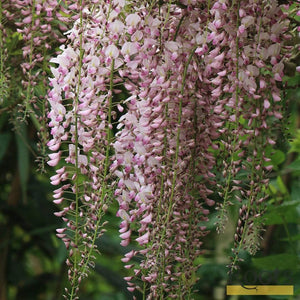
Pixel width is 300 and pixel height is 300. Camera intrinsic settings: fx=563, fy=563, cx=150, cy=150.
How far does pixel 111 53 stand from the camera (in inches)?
28.1

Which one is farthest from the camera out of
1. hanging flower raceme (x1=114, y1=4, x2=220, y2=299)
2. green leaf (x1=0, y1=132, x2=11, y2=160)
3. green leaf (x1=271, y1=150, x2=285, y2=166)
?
green leaf (x1=0, y1=132, x2=11, y2=160)

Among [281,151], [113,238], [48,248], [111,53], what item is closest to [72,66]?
[111,53]

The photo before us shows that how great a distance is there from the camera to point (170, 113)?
721mm

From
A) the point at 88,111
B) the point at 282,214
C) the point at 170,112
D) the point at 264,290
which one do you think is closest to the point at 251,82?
the point at 170,112

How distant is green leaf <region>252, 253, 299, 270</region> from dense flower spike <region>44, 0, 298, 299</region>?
0.33 meters

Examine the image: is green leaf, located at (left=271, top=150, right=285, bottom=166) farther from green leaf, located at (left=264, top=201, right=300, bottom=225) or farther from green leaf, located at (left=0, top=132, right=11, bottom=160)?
green leaf, located at (left=0, top=132, right=11, bottom=160)

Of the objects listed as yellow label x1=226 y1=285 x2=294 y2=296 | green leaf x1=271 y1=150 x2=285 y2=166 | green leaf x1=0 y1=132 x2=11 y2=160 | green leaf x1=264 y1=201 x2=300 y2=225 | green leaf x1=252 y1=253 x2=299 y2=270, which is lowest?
yellow label x1=226 y1=285 x2=294 y2=296

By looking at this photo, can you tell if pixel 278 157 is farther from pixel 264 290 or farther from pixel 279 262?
pixel 264 290

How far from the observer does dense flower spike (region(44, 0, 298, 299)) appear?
705 mm

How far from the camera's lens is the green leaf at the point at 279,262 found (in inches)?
40.9

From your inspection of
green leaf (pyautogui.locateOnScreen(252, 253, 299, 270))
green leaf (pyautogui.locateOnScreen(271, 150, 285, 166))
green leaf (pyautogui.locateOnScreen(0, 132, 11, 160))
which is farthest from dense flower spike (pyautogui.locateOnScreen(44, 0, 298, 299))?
green leaf (pyautogui.locateOnScreen(0, 132, 11, 160))

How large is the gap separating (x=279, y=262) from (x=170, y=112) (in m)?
0.48

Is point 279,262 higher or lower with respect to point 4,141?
lower

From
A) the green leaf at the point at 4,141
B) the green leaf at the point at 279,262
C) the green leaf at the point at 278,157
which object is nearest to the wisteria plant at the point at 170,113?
the green leaf at the point at 278,157
